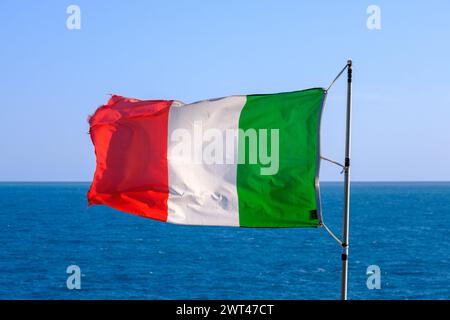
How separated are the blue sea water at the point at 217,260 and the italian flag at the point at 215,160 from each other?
76.7m

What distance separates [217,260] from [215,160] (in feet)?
360

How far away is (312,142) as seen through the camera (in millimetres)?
15914

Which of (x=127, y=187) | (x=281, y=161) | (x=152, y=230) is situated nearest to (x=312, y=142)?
(x=281, y=161)

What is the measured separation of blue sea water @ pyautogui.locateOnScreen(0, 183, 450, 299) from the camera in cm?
9744

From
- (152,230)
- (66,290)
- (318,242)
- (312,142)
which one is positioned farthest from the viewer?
(152,230)

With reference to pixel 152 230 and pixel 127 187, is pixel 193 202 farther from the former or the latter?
pixel 152 230

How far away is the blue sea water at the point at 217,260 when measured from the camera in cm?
9744

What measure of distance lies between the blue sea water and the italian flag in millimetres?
76734

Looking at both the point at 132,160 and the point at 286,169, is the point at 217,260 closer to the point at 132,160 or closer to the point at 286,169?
the point at 132,160

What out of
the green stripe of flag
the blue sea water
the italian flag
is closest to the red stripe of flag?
the italian flag

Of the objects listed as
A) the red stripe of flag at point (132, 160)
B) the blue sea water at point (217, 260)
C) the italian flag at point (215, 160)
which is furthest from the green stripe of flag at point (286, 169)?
the blue sea water at point (217, 260)

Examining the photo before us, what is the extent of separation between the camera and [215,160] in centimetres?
1644

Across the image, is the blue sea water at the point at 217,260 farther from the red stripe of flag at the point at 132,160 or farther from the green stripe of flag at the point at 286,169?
the green stripe of flag at the point at 286,169
